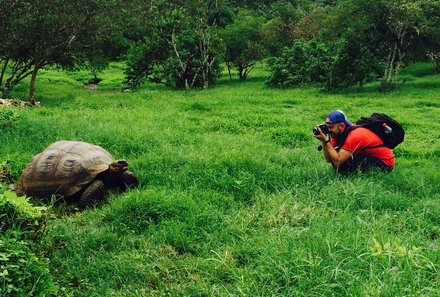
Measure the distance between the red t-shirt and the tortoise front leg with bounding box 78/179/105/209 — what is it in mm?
3602

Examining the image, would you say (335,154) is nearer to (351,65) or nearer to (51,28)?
(351,65)

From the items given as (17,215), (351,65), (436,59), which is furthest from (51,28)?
(436,59)

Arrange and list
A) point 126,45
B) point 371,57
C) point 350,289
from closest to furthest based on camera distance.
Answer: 1. point 350,289
2. point 371,57
3. point 126,45

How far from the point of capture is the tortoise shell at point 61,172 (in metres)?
6.21

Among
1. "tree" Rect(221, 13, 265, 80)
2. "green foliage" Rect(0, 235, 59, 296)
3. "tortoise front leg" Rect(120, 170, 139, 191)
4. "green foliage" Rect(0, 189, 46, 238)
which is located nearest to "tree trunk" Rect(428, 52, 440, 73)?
"tree" Rect(221, 13, 265, 80)

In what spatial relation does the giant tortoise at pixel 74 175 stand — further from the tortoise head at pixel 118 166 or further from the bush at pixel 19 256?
the bush at pixel 19 256

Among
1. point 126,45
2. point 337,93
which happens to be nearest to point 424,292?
point 337,93

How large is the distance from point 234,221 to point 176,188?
1.33 m

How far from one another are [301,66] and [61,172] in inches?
676

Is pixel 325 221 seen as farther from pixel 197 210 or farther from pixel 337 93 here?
pixel 337 93

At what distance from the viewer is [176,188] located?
623 centimetres

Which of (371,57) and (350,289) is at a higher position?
(371,57)

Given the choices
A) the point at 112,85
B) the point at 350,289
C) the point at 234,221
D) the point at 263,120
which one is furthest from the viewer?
the point at 112,85

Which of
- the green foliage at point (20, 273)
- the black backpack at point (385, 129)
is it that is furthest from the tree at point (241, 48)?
the green foliage at point (20, 273)
